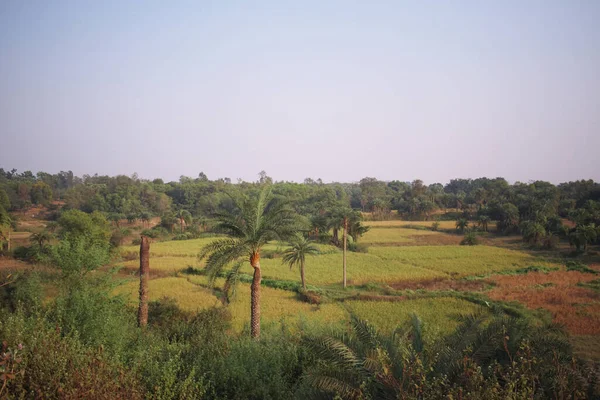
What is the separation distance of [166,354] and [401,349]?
6.77 meters

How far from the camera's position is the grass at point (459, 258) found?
42625mm

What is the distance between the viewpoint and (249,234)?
18.2 metres

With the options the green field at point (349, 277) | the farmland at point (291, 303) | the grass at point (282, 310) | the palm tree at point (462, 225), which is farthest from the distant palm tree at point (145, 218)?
the palm tree at point (462, 225)

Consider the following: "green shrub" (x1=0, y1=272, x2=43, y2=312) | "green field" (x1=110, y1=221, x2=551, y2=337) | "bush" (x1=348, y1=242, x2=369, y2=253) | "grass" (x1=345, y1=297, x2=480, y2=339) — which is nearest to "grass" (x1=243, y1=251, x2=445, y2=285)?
"green field" (x1=110, y1=221, x2=551, y2=337)

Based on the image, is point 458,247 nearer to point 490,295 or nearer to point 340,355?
point 490,295

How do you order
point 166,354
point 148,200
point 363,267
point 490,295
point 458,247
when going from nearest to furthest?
point 166,354, point 490,295, point 363,267, point 458,247, point 148,200

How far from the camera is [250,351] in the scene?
34.8ft

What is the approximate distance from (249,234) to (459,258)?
128 feet

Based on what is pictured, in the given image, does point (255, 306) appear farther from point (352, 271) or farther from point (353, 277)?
point (352, 271)

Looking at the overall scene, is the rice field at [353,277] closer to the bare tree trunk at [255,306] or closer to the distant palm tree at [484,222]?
the bare tree trunk at [255,306]

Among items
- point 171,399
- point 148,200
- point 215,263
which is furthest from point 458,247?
point 148,200

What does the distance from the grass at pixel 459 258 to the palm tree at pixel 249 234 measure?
1130 inches

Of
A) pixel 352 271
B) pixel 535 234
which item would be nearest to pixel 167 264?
pixel 352 271

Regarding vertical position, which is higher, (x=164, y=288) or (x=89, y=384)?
(x=89, y=384)
